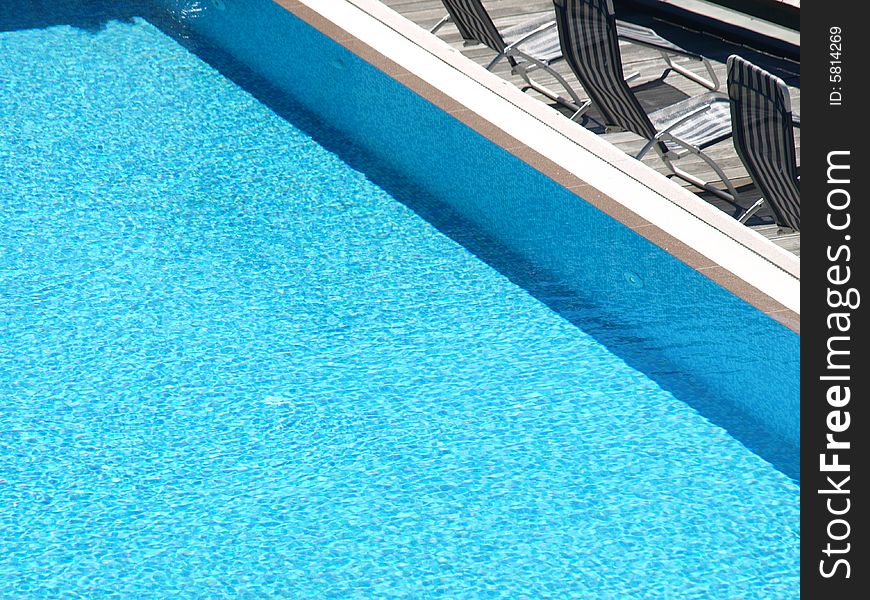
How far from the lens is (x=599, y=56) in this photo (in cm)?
619

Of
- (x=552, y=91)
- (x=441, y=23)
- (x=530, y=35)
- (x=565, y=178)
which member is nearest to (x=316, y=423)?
(x=565, y=178)

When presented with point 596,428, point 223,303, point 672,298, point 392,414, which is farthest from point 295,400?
point 672,298

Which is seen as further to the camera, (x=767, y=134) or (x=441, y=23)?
(x=441, y=23)

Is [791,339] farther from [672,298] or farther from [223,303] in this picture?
[223,303]

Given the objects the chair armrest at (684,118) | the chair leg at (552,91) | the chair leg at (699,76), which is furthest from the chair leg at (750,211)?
the chair leg at (699,76)

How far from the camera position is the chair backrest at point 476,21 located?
24.1 ft

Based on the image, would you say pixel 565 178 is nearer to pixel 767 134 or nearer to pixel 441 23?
pixel 767 134

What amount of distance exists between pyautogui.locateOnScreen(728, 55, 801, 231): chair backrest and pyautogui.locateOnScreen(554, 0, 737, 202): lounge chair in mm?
535

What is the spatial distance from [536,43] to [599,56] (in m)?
1.21

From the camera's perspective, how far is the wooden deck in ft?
19.8

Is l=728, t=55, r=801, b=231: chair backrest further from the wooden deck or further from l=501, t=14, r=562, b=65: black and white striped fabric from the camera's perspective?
l=501, t=14, r=562, b=65: black and white striped fabric

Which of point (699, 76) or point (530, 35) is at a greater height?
point (530, 35)
